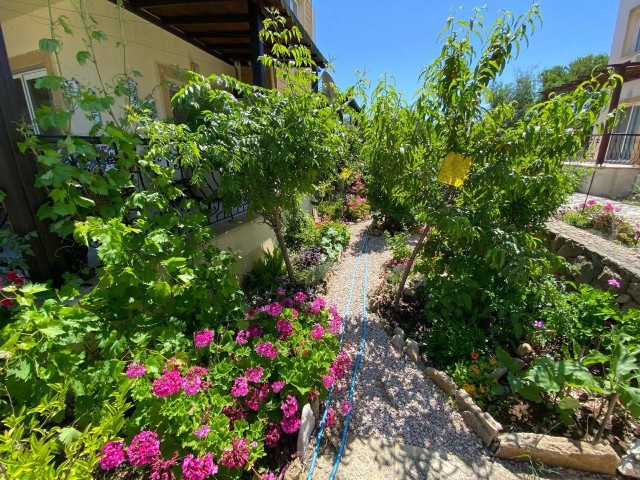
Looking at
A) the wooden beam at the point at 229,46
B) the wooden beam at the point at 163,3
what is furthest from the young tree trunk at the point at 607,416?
the wooden beam at the point at 229,46

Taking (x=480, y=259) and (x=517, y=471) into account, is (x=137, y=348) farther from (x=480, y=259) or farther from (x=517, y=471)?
(x=480, y=259)

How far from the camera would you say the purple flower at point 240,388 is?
167cm

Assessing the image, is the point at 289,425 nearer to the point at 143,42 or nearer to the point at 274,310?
the point at 274,310

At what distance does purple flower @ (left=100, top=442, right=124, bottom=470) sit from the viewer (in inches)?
50.2

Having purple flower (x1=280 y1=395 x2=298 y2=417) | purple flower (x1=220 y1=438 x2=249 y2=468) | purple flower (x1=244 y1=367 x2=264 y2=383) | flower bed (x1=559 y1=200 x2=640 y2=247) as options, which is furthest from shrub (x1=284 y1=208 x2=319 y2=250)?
flower bed (x1=559 y1=200 x2=640 y2=247)

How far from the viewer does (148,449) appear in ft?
4.53

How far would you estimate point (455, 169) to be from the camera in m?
2.47

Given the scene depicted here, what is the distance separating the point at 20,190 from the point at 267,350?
2.11 meters

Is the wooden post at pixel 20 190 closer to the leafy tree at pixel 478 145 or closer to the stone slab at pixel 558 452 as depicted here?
the leafy tree at pixel 478 145

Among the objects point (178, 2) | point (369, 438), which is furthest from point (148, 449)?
point (178, 2)

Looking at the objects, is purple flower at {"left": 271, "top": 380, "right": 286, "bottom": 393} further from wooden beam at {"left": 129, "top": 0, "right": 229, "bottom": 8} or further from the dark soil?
wooden beam at {"left": 129, "top": 0, "right": 229, "bottom": 8}

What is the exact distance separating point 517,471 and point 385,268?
2.87 metres

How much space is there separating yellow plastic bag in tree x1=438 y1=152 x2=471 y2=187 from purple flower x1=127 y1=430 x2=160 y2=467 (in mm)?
2702

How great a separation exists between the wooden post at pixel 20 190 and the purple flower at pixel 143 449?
1599mm
